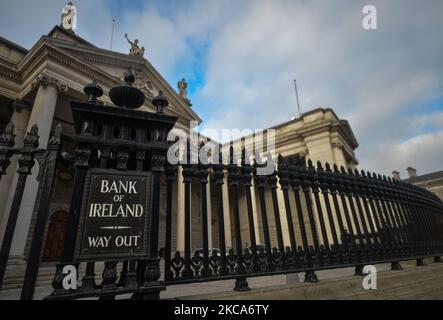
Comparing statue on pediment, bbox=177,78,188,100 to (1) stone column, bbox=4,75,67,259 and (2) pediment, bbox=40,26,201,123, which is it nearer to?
(2) pediment, bbox=40,26,201,123

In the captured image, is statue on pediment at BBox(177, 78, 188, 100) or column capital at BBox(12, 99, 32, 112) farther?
statue on pediment at BBox(177, 78, 188, 100)

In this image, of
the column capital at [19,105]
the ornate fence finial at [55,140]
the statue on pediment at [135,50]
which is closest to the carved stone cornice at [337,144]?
the statue on pediment at [135,50]

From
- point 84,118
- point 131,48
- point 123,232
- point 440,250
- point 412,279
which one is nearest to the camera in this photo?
point 123,232

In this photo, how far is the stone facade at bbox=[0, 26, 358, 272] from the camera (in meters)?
Result: 10.5

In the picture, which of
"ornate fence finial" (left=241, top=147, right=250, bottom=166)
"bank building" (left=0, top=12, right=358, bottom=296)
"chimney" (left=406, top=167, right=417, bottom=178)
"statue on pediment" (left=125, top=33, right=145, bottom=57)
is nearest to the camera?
"ornate fence finial" (left=241, top=147, right=250, bottom=166)

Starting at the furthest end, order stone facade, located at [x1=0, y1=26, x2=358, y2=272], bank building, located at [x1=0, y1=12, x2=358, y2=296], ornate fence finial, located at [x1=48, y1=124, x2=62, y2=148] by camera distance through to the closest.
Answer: stone facade, located at [x1=0, y1=26, x2=358, y2=272] → bank building, located at [x1=0, y1=12, x2=358, y2=296] → ornate fence finial, located at [x1=48, y1=124, x2=62, y2=148]

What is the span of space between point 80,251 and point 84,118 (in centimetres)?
106

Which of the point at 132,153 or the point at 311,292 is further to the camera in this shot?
the point at 311,292

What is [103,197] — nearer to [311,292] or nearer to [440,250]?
[311,292]

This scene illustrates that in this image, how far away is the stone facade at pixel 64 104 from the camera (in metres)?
10.5

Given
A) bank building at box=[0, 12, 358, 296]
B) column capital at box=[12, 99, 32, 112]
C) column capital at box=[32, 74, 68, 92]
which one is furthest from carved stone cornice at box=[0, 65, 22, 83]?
column capital at box=[32, 74, 68, 92]

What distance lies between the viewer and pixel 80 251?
1694mm

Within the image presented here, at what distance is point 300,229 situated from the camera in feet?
9.59

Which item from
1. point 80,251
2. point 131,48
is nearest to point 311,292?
point 80,251
